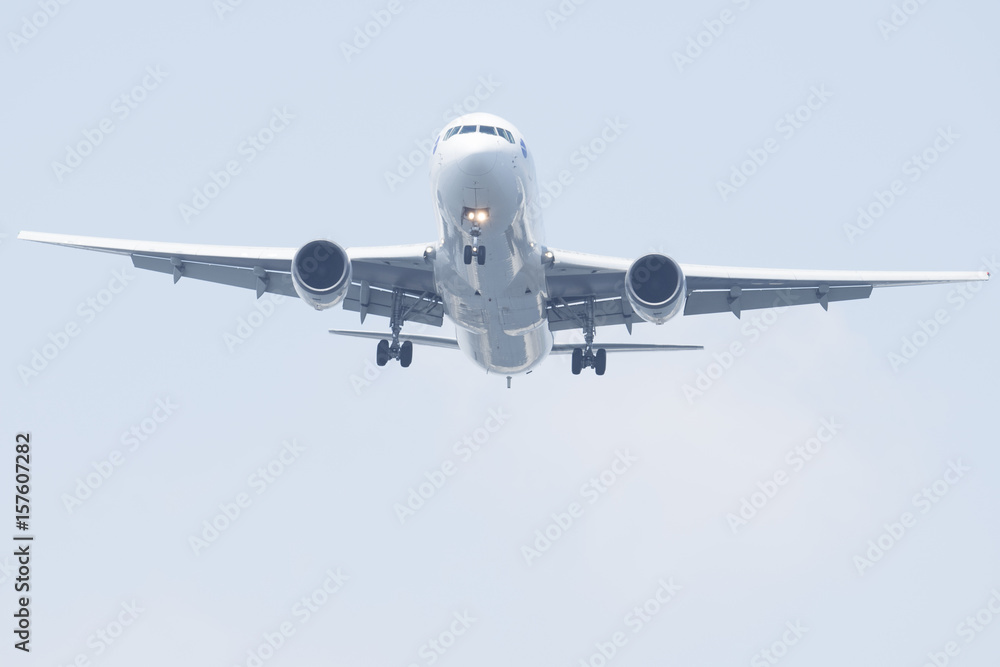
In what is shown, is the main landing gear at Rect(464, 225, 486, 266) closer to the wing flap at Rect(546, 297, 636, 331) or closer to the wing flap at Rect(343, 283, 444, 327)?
the wing flap at Rect(343, 283, 444, 327)

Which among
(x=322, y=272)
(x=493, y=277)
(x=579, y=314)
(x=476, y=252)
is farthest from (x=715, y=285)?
(x=322, y=272)

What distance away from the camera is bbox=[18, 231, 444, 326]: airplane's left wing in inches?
1163

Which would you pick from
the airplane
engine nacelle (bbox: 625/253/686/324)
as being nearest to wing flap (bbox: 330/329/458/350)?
the airplane

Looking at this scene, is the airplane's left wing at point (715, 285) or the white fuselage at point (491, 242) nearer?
the white fuselage at point (491, 242)

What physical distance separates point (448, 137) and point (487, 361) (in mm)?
7730

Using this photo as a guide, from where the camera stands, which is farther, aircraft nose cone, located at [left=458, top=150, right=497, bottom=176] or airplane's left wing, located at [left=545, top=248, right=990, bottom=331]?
airplane's left wing, located at [left=545, top=248, right=990, bottom=331]

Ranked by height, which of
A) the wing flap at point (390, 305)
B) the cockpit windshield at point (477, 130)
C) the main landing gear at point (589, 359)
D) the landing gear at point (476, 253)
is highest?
the main landing gear at point (589, 359)

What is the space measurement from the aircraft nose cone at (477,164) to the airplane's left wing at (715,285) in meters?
4.11

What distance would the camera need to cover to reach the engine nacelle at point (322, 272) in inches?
1086

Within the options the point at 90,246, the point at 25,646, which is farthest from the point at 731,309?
the point at 25,646

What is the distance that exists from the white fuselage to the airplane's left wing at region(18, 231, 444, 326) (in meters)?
1.23

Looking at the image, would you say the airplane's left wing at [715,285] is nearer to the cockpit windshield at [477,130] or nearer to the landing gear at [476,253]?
the landing gear at [476,253]

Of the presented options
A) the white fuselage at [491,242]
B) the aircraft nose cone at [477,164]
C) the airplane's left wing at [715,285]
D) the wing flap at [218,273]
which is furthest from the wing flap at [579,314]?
the aircraft nose cone at [477,164]

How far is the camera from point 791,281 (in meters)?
31.0
